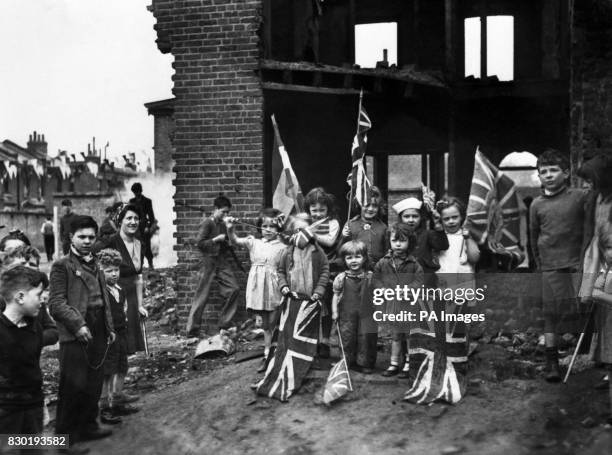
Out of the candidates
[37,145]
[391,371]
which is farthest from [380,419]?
[37,145]

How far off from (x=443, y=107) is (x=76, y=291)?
715 cm

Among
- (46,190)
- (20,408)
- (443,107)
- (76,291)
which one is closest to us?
(20,408)

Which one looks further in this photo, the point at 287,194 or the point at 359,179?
the point at 287,194

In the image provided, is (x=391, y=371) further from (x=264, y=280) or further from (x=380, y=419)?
(x=264, y=280)

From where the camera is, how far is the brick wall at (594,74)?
8.57 meters

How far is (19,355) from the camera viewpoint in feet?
16.2

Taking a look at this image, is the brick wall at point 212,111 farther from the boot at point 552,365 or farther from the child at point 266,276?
the boot at point 552,365

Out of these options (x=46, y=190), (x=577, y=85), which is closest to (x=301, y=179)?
(x=577, y=85)

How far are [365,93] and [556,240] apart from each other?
5.04 metres

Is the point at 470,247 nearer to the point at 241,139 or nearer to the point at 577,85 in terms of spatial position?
the point at 577,85

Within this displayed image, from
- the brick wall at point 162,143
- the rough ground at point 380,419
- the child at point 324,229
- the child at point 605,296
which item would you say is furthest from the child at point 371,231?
the brick wall at point 162,143

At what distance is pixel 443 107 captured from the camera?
1152 cm

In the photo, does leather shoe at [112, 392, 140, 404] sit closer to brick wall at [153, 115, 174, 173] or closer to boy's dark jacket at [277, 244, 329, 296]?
boy's dark jacket at [277, 244, 329, 296]
